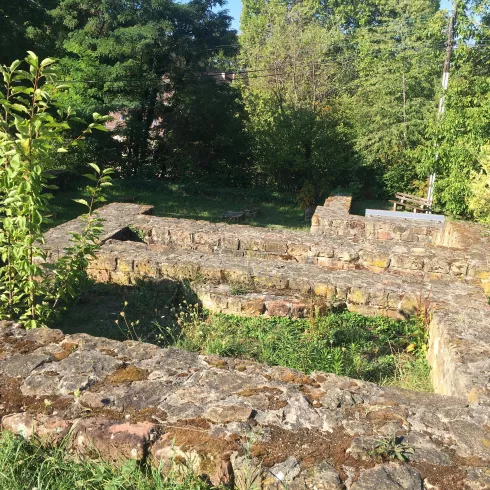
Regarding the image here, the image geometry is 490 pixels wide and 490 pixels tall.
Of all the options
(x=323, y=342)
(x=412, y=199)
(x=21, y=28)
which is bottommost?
(x=323, y=342)

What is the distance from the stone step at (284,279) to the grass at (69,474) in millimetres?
3276

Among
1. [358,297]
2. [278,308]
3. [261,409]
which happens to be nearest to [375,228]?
[358,297]

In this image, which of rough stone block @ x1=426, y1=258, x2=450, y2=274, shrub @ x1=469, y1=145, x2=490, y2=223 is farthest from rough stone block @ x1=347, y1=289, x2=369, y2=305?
shrub @ x1=469, y1=145, x2=490, y2=223

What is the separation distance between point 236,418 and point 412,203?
15278mm

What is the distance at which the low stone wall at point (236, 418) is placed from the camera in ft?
8.16

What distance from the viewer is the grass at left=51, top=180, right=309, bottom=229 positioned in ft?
47.7

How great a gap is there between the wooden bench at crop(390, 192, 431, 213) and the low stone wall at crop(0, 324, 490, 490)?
1298cm

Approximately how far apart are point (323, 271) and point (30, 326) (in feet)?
12.2

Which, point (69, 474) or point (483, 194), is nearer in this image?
point (69, 474)

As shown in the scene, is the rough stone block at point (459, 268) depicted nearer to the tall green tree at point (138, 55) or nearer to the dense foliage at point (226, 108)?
the dense foliage at point (226, 108)

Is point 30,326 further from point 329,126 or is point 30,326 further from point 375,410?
point 329,126

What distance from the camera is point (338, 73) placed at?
80.5ft

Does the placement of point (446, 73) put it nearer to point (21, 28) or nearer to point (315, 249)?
point (315, 249)

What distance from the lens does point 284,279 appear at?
6250 mm
